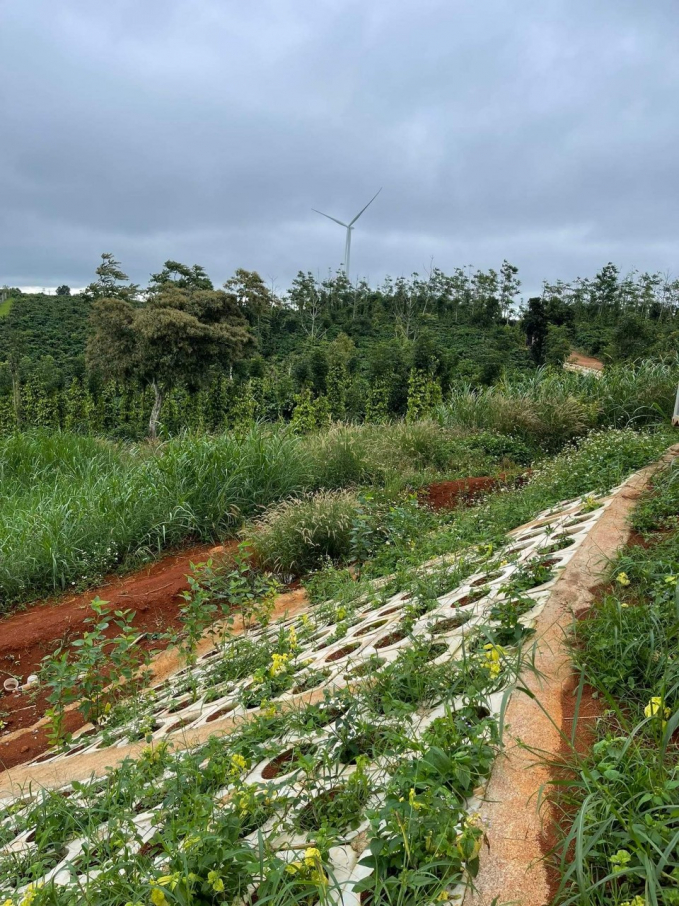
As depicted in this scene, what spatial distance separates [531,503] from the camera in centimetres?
427

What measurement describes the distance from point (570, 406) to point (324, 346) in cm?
1767

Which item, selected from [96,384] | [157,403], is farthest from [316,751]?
[96,384]

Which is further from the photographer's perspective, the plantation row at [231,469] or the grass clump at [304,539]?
the plantation row at [231,469]

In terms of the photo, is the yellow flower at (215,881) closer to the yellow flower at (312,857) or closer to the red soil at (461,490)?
the yellow flower at (312,857)

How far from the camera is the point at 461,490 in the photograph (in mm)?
5699

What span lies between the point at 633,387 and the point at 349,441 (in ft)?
13.2

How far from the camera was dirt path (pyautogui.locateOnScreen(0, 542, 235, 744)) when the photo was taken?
138 inches

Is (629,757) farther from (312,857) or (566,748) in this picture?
(312,857)

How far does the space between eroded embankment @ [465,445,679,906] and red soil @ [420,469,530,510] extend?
106 inches

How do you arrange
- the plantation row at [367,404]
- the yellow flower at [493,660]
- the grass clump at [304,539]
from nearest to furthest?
the yellow flower at [493,660] < the grass clump at [304,539] < the plantation row at [367,404]

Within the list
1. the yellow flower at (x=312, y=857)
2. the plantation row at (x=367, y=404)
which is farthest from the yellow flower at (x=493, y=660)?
the plantation row at (x=367, y=404)

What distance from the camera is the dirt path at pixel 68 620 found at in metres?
3.50

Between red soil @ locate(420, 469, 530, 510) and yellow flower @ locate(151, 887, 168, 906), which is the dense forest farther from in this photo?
yellow flower @ locate(151, 887, 168, 906)

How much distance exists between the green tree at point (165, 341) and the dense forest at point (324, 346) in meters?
0.14
